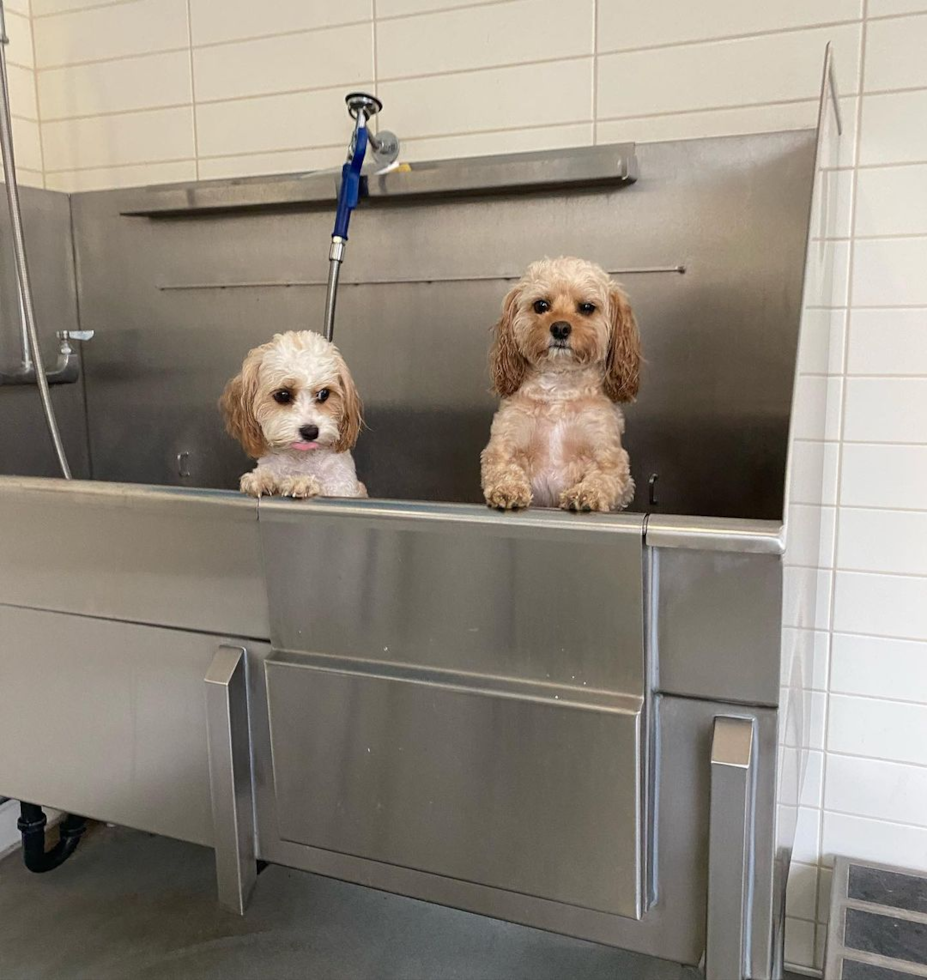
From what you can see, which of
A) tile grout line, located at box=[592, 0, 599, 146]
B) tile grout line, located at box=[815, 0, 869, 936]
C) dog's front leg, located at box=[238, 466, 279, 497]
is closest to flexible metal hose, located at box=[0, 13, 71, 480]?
dog's front leg, located at box=[238, 466, 279, 497]

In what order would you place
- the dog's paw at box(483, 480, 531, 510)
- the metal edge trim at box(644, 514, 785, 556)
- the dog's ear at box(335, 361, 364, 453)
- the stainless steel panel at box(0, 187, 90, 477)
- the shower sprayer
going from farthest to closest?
the stainless steel panel at box(0, 187, 90, 477)
the shower sprayer
the dog's ear at box(335, 361, 364, 453)
the dog's paw at box(483, 480, 531, 510)
the metal edge trim at box(644, 514, 785, 556)

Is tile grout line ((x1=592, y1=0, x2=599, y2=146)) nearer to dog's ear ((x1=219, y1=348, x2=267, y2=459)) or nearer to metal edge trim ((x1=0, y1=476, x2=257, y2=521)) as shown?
dog's ear ((x1=219, y1=348, x2=267, y2=459))

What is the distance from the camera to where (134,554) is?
33.3 inches

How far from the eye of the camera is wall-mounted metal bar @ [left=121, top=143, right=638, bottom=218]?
1.13 metres

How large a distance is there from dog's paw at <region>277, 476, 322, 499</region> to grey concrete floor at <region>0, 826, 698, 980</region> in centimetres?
45

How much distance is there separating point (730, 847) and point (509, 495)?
0.34 meters

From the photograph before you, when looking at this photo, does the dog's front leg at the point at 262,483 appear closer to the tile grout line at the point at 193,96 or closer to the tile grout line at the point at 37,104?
the tile grout line at the point at 193,96

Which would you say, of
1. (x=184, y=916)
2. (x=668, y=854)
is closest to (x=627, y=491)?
(x=668, y=854)

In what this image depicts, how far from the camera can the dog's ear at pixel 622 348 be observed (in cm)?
100

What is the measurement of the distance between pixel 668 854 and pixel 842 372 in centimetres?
77

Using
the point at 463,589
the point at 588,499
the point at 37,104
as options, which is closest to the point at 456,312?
the point at 588,499

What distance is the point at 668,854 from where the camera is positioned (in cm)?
68

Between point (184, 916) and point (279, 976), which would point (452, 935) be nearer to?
point (279, 976)

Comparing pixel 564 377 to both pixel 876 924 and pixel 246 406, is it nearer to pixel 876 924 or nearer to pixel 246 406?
pixel 246 406
